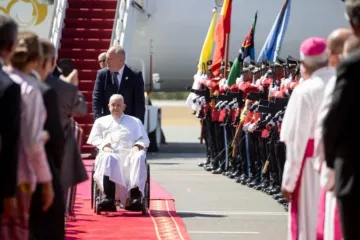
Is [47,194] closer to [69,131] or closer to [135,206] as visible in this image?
[69,131]

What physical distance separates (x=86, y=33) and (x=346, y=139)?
62.3 feet

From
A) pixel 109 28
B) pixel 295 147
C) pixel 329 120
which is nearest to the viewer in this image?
pixel 329 120

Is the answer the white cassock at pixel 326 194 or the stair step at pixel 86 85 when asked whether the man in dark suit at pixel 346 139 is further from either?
the stair step at pixel 86 85

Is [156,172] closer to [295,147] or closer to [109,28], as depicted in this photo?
[109,28]

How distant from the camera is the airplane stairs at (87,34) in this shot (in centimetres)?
2334

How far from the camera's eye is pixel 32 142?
624cm

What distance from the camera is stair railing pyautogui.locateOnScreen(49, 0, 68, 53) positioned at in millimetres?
23761

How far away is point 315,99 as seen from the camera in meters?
7.47

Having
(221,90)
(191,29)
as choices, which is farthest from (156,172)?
(191,29)

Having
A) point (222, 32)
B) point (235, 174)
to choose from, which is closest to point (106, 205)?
point (235, 174)

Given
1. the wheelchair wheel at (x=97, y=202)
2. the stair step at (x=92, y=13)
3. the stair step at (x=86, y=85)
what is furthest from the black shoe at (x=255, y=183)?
the stair step at (x=92, y=13)

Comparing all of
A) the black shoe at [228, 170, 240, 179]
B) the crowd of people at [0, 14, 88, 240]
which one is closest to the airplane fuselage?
the black shoe at [228, 170, 240, 179]

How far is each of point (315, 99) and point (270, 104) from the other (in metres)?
6.24

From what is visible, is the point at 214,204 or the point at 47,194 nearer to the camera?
the point at 47,194
